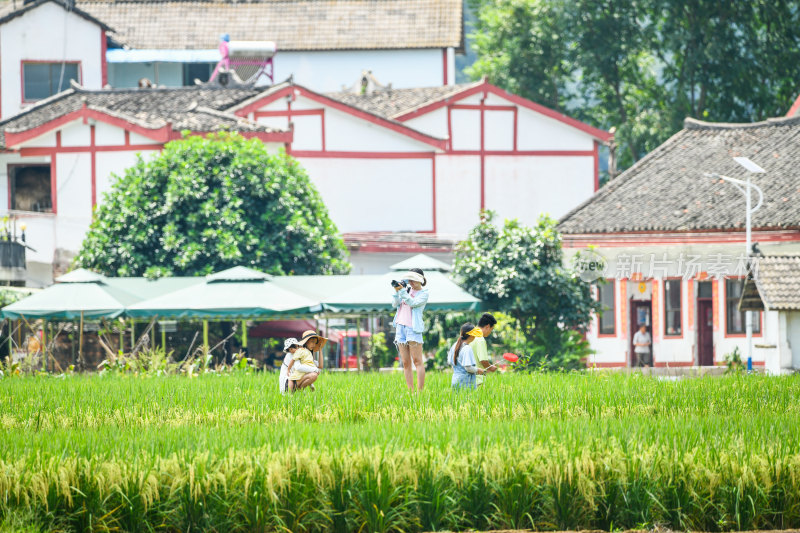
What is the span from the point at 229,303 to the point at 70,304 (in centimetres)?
283

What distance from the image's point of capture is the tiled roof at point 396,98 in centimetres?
3766

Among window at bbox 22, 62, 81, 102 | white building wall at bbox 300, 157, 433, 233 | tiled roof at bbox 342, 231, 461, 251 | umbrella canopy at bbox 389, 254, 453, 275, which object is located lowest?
umbrella canopy at bbox 389, 254, 453, 275

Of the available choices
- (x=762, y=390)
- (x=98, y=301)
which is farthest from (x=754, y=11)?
(x=762, y=390)

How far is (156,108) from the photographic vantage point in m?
34.8

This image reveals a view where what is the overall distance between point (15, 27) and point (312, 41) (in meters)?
9.90

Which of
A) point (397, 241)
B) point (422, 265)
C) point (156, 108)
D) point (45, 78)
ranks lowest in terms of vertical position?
point (422, 265)

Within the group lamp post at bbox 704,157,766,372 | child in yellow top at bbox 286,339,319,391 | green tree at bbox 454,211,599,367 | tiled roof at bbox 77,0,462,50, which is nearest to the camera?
child in yellow top at bbox 286,339,319,391

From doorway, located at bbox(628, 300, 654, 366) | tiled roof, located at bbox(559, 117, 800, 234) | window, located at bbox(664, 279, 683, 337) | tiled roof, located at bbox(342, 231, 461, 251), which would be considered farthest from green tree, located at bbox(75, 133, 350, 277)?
window, located at bbox(664, 279, 683, 337)

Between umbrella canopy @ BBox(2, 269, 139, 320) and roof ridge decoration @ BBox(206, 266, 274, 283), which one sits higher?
roof ridge decoration @ BBox(206, 266, 274, 283)

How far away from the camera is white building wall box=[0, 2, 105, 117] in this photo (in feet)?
134

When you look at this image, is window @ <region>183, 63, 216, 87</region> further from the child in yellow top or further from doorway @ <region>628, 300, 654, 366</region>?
the child in yellow top

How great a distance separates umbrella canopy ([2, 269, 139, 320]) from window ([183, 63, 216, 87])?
21.6 metres

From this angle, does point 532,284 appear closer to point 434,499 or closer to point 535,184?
point 535,184

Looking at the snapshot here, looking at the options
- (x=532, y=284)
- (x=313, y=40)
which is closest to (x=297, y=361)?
(x=532, y=284)
